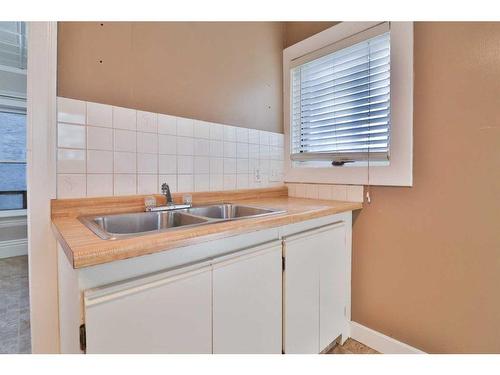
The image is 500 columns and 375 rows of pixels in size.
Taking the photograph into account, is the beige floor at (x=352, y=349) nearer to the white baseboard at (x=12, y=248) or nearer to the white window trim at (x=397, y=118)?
the white window trim at (x=397, y=118)

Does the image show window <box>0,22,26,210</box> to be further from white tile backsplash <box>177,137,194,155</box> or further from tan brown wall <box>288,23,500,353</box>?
tan brown wall <box>288,23,500,353</box>

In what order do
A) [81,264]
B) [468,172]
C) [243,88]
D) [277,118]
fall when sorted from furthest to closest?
1. [277,118]
2. [243,88]
3. [468,172]
4. [81,264]

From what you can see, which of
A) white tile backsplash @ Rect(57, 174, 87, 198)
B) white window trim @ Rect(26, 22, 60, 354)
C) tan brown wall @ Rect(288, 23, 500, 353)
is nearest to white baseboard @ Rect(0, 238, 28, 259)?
white window trim @ Rect(26, 22, 60, 354)

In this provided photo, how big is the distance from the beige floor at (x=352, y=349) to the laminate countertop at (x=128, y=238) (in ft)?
2.74

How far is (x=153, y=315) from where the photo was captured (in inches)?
30.5

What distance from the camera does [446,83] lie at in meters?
1.29

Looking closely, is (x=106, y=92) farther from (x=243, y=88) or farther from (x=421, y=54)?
(x=421, y=54)

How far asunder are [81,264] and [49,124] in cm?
83

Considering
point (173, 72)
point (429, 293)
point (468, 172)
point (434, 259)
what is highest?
point (173, 72)

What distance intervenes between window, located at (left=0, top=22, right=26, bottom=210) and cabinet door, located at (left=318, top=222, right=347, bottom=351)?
12.7ft

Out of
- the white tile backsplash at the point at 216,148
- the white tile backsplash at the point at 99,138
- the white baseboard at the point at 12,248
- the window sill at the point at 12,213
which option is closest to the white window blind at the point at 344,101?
the white tile backsplash at the point at 216,148

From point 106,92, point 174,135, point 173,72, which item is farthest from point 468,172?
point 106,92

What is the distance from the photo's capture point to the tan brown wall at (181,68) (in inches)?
49.2

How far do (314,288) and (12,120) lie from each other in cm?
432
